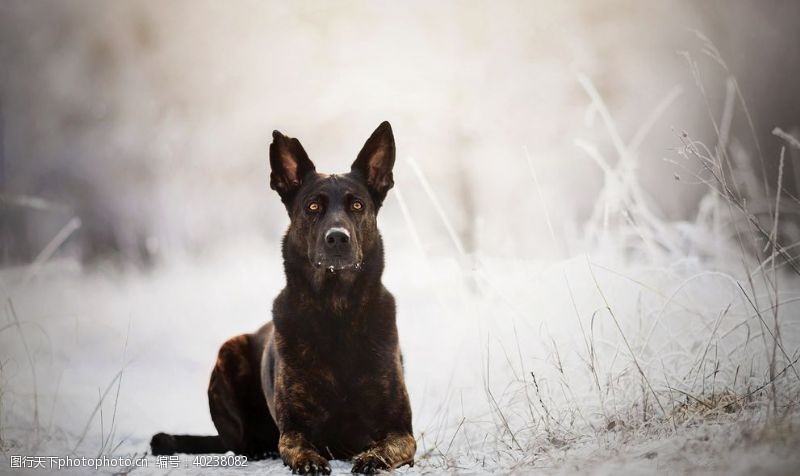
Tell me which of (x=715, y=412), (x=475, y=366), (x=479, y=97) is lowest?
(x=715, y=412)

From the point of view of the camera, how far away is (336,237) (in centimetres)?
301

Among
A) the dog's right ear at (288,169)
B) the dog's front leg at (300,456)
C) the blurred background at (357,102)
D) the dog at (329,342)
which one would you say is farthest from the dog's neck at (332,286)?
the blurred background at (357,102)

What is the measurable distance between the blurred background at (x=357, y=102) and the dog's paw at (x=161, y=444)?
2607 mm

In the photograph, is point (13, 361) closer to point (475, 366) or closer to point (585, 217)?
point (475, 366)

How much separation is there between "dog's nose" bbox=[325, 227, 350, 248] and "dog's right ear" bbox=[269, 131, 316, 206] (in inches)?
25.8

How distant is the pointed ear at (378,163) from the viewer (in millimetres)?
3557

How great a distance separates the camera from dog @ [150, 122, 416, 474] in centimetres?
307

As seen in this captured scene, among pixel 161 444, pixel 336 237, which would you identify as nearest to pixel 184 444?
pixel 161 444

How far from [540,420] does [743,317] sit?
155 centimetres

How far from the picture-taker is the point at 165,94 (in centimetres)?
562

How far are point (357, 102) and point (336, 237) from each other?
9.88 feet

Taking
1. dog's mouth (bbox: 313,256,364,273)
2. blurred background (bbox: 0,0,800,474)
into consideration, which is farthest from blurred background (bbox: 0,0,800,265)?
dog's mouth (bbox: 313,256,364,273)

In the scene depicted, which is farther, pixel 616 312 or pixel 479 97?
pixel 479 97

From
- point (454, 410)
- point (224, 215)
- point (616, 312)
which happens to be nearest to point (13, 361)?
point (224, 215)
